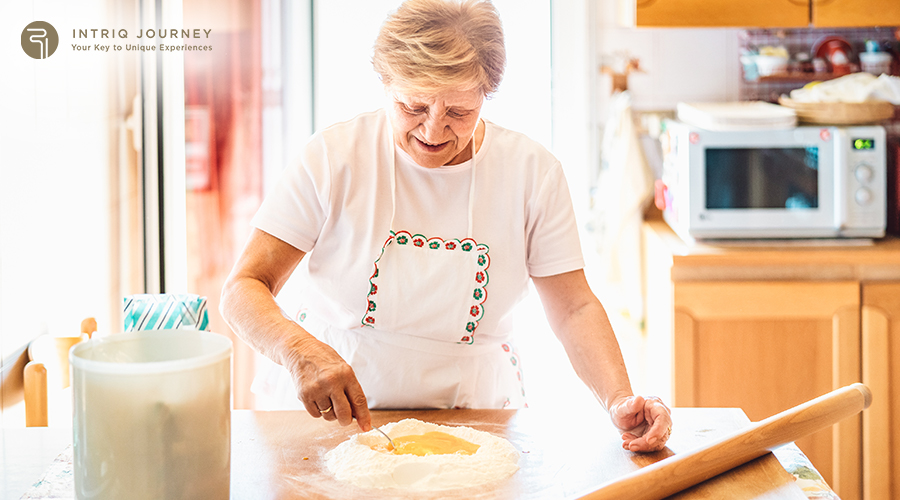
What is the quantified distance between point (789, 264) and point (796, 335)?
196 millimetres

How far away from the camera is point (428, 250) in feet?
4.37

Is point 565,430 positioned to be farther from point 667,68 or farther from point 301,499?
point 667,68

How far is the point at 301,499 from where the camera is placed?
913mm

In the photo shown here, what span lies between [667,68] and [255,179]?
1428 millimetres

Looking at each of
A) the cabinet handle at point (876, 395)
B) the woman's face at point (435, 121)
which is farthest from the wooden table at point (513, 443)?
the cabinet handle at point (876, 395)

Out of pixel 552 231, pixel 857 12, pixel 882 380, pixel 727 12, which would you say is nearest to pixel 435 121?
pixel 552 231

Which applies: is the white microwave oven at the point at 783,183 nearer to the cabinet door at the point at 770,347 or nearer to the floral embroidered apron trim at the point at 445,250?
the cabinet door at the point at 770,347

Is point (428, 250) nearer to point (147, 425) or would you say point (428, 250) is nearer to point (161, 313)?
point (161, 313)

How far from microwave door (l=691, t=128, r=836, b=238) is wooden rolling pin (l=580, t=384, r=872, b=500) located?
1.34 metres

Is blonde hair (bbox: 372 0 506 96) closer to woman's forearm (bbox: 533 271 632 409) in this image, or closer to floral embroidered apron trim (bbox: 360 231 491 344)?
floral embroidered apron trim (bbox: 360 231 491 344)

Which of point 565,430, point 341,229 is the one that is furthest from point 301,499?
point 341,229

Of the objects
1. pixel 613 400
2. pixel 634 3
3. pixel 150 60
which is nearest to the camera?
pixel 613 400

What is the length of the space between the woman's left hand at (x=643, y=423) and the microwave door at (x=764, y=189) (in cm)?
137

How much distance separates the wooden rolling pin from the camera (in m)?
0.85
